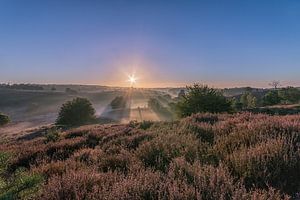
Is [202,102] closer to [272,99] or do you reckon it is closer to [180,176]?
[180,176]

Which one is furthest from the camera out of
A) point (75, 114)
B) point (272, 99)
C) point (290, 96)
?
point (272, 99)

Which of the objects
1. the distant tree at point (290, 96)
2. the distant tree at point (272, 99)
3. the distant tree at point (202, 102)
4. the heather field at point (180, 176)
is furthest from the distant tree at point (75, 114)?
the heather field at point (180, 176)

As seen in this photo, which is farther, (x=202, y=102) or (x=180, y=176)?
(x=202, y=102)

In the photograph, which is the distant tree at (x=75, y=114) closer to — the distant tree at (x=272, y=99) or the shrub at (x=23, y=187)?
the distant tree at (x=272, y=99)

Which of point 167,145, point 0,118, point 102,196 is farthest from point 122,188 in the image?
point 0,118

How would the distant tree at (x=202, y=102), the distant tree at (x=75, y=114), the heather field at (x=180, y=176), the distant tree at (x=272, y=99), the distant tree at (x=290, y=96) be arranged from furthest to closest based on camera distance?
the distant tree at (x=272, y=99), the distant tree at (x=290, y=96), the distant tree at (x=75, y=114), the distant tree at (x=202, y=102), the heather field at (x=180, y=176)

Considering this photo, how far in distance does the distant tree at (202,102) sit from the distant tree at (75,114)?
31107mm

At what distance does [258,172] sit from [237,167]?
0.42 meters

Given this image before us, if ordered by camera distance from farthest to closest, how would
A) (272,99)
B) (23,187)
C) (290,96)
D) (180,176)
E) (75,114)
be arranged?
(272,99)
(290,96)
(75,114)
(180,176)
(23,187)

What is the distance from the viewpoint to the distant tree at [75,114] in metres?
55.5

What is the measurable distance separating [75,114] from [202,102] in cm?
3345

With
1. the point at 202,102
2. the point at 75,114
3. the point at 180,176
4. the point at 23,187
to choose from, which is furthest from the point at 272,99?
the point at 23,187

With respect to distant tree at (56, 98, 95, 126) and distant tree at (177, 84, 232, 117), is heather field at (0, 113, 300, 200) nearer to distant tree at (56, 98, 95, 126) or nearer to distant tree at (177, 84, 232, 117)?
distant tree at (177, 84, 232, 117)

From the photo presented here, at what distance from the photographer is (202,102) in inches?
1064
